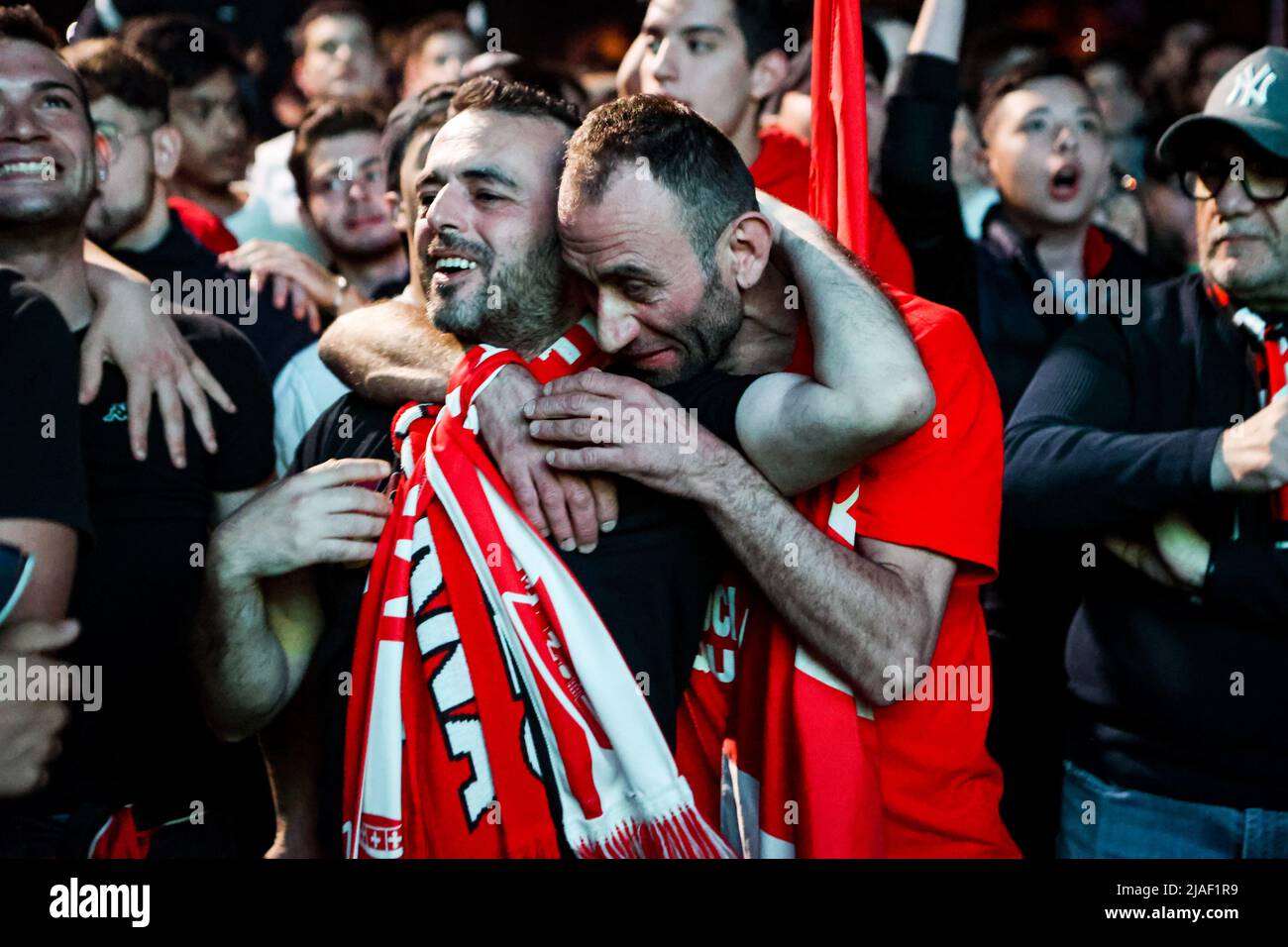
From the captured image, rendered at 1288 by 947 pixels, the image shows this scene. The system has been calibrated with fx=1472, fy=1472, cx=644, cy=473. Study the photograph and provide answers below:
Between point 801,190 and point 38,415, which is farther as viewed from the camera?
point 801,190

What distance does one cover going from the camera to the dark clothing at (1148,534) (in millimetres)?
2547

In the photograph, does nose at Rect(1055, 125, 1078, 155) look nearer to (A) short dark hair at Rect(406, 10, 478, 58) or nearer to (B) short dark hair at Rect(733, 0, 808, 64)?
(B) short dark hair at Rect(733, 0, 808, 64)

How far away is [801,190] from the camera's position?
347cm

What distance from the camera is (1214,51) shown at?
5668mm

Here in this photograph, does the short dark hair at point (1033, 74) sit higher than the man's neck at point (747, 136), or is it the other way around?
the short dark hair at point (1033, 74)

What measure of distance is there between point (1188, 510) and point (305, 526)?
1536 millimetres

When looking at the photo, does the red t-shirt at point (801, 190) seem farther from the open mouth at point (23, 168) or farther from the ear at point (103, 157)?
the ear at point (103, 157)

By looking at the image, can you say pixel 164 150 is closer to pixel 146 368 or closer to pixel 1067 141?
pixel 146 368

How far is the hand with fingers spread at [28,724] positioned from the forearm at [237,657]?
0.22m

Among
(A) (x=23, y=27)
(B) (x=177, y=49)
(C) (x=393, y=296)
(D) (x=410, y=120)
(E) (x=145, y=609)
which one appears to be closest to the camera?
(E) (x=145, y=609)

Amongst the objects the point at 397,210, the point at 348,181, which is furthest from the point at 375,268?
the point at 397,210

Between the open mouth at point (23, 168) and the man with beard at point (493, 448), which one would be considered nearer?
the man with beard at point (493, 448)

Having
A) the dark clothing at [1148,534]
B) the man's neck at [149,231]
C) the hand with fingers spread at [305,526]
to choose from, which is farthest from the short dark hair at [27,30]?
the dark clothing at [1148,534]

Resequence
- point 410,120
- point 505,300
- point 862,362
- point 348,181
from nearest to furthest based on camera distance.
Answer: point 862,362, point 505,300, point 410,120, point 348,181
